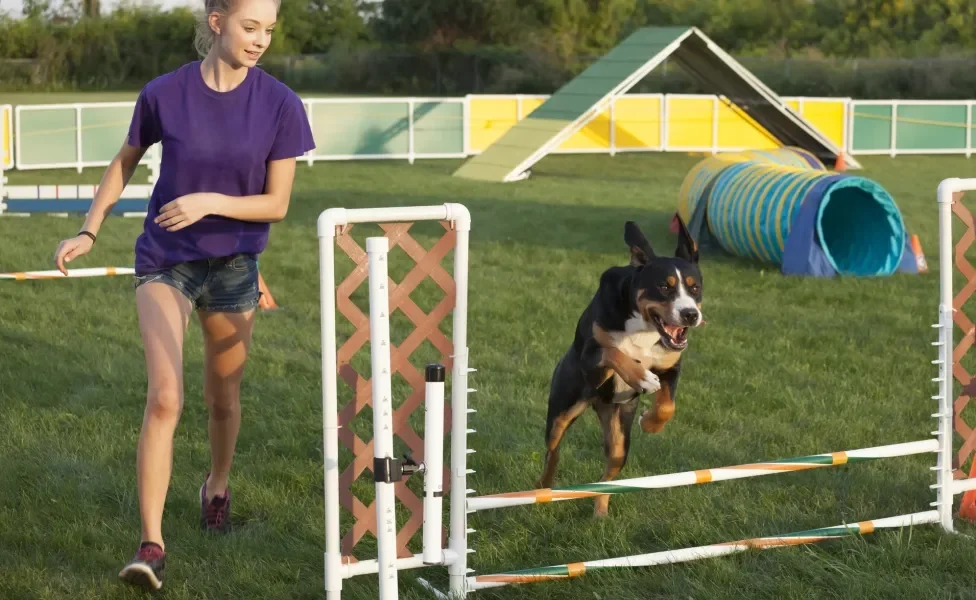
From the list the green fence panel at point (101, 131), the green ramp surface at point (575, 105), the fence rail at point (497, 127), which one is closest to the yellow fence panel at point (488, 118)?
the fence rail at point (497, 127)

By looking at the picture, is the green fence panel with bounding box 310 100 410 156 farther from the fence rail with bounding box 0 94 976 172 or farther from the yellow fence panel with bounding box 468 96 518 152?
the yellow fence panel with bounding box 468 96 518 152

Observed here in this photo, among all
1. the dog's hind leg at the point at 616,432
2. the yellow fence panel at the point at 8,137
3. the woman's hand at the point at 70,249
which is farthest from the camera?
the yellow fence panel at the point at 8,137

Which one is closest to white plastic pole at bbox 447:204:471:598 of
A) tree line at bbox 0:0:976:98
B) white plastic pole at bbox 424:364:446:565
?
white plastic pole at bbox 424:364:446:565

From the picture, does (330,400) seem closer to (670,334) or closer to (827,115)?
(670,334)

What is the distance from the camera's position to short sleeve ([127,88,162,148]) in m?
3.86

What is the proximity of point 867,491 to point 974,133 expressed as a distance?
2391 centimetres

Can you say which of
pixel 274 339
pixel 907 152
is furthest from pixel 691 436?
pixel 907 152

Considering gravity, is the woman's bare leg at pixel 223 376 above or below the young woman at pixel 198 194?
below

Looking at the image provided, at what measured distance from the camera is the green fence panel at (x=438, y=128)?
2470 centimetres

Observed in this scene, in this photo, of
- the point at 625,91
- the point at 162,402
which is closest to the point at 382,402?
the point at 162,402

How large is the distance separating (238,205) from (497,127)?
72.2 feet

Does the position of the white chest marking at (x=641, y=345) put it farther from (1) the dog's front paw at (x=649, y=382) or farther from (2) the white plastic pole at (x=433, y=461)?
(2) the white plastic pole at (x=433, y=461)

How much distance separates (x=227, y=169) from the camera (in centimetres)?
391

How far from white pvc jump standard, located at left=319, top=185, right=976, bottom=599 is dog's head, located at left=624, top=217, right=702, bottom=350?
600 millimetres
